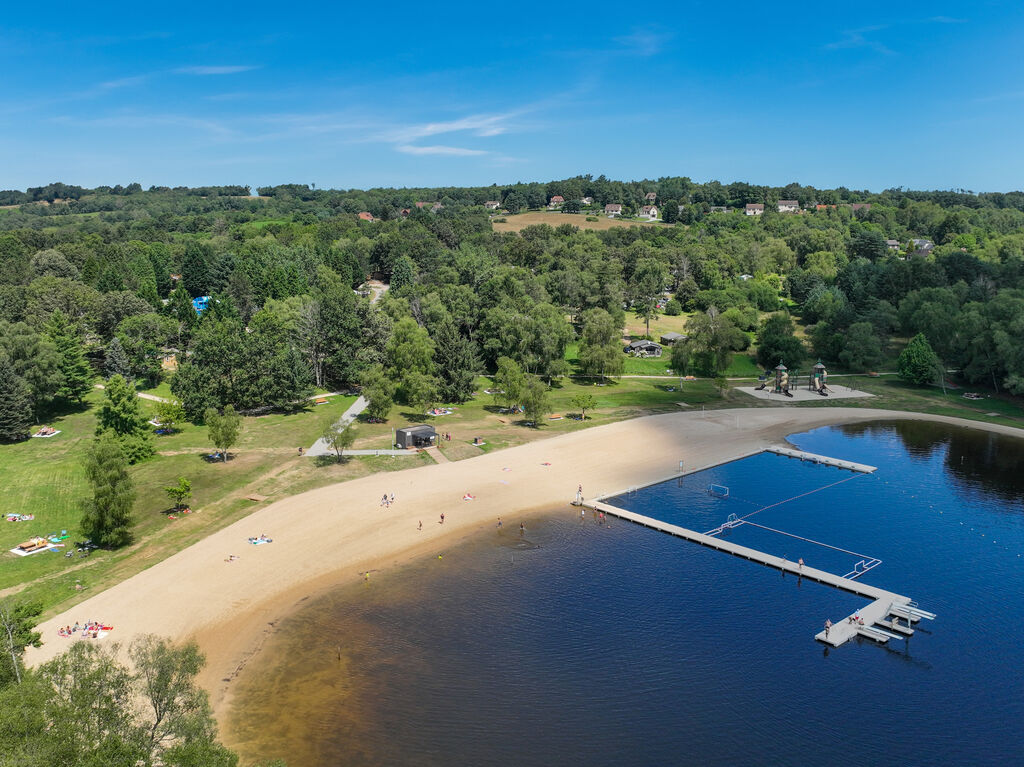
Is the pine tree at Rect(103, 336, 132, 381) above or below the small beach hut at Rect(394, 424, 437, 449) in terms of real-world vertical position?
above

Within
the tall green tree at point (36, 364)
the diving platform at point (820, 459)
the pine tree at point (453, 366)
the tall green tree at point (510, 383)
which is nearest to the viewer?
the diving platform at point (820, 459)

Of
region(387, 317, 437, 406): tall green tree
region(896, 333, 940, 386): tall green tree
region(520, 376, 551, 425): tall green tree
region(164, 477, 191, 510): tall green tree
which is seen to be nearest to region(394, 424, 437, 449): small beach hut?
region(387, 317, 437, 406): tall green tree

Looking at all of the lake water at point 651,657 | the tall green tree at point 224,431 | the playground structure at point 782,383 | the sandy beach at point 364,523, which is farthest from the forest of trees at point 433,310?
the lake water at point 651,657

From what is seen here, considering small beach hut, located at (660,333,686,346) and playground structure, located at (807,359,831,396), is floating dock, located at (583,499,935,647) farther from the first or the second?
small beach hut, located at (660,333,686,346)

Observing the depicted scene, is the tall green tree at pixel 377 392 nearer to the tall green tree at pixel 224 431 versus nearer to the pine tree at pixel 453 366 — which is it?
the pine tree at pixel 453 366

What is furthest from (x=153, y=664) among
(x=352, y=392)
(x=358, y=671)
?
(x=352, y=392)
